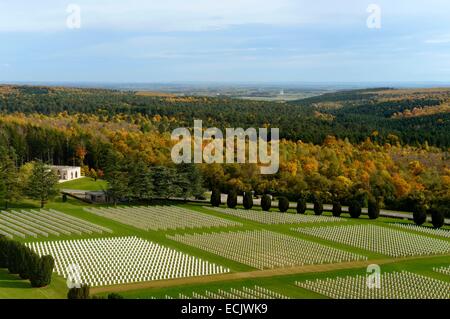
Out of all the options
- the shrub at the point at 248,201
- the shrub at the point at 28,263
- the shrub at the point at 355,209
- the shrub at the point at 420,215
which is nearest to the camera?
the shrub at the point at 28,263

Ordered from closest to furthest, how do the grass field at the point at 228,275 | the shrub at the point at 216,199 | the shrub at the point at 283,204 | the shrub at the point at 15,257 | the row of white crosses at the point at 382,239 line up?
the grass field at the point at 228,275 → the shrub at the point at 15,257 → the row of white crosses at the point at 382,239 → the shrub at the point at 283,204 → the shrub at the point at 216,199

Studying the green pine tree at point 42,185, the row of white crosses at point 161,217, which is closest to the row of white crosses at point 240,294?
the row of white crosses at point 161,217

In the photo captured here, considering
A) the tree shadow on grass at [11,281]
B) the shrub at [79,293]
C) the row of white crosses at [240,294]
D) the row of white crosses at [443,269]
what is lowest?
the row of white crosses at [443,269]

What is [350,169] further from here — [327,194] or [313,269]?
[313,269]

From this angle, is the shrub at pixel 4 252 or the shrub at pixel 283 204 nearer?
the shrub at pixel 4 252

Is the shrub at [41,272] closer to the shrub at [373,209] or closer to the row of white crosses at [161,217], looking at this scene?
the row of white crosses at [161,217]

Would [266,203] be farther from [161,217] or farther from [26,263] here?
[26,263]

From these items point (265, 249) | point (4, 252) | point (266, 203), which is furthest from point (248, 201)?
point (4, 252)

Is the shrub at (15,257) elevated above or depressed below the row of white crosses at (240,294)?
above
